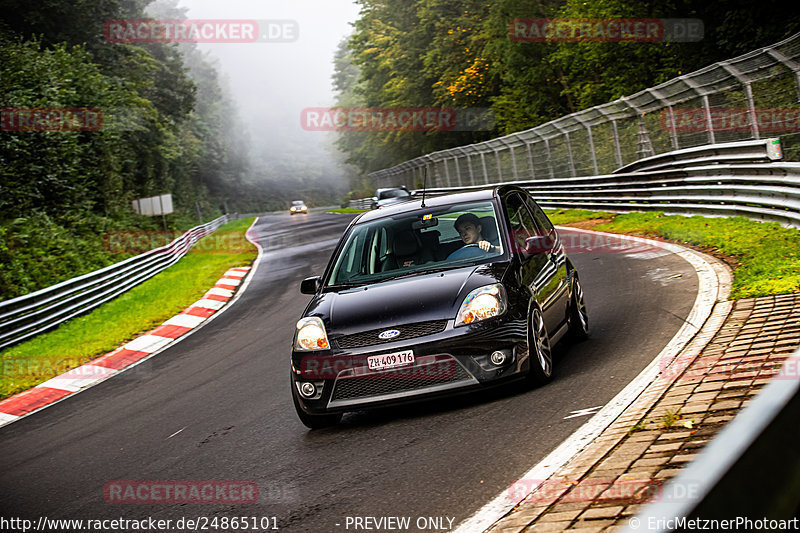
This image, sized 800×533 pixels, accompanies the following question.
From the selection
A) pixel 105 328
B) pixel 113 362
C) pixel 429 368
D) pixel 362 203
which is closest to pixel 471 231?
pixel 429 368

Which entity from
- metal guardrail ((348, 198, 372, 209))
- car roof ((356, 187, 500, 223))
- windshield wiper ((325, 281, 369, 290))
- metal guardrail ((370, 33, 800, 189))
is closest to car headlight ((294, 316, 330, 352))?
windshield wiper ((325, 281, 369, 290))

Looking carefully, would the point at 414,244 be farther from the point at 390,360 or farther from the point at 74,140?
the point at 74,140

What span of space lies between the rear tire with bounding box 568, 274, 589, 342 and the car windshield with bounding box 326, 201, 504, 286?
123cm

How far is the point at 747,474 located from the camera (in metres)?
1.59

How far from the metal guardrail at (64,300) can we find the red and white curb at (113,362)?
2.30m

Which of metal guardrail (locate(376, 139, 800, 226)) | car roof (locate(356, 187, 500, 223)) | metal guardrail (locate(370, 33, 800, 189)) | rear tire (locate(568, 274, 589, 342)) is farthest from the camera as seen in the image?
metal guardrail (locate(370, 33, 800, 189))

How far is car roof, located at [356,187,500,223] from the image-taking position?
7445mm

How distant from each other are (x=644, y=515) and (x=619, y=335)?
649 cm

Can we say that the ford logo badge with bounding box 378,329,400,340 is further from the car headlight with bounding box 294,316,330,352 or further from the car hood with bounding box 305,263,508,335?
the car headlight with bounding box 294,316,330,352

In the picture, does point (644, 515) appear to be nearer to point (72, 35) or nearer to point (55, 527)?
point (55, 527)

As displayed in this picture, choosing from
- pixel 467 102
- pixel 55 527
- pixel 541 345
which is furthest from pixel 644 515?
pixel 467 102

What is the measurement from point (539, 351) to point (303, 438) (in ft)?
6.01

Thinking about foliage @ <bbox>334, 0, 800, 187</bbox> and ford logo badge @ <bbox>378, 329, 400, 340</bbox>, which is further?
foliage @ <bbox>334, 0, 800, 187</bbox>

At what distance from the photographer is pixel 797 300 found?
7.07 m
